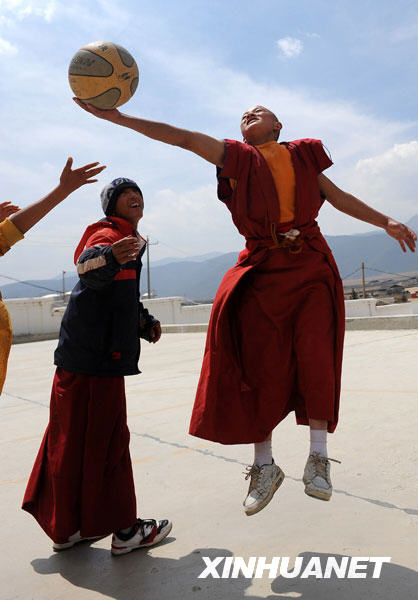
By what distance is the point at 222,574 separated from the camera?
8.23 feet

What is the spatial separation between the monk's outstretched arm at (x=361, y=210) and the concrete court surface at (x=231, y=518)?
4.64 feet

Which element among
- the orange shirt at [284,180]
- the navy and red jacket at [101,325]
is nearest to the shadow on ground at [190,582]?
the navy and red jacket at [101,325]

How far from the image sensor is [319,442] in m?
2.83

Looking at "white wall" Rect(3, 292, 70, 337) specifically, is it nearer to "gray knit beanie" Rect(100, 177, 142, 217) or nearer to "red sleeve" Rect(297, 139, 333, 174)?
"gray knit beanie" Rect(100, 177, 142, 217)

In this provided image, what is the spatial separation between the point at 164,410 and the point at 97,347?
3.48 meters

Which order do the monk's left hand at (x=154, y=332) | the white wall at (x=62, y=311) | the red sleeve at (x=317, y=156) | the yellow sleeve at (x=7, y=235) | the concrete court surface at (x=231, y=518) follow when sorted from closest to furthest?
1. the concrete court surface at (x=231, y=518)
2. the yellow sleeve at (x=7, y=235)
3. the red sleeve at (x=317, y=156)
4. the monk's left hand at (x=154, y=332)
5. the white wall at (x=62, y=311)

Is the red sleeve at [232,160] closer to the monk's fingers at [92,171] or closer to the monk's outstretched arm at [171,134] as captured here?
the monk's outstretched arm at [171,134]

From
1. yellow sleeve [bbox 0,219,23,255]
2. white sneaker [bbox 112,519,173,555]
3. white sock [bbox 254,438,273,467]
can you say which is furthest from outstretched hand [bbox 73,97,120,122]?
white sneaker [bbox 112,519,173,555]

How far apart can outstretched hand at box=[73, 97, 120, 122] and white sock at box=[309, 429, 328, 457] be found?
72.6 inches

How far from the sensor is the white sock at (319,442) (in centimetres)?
281

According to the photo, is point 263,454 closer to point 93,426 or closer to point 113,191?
point 93,426

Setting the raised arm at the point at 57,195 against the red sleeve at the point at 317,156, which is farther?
the red sleeve at the point at 317,156

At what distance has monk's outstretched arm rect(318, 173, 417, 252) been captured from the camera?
317 cm

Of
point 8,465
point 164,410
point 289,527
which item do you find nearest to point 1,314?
point 289,527
